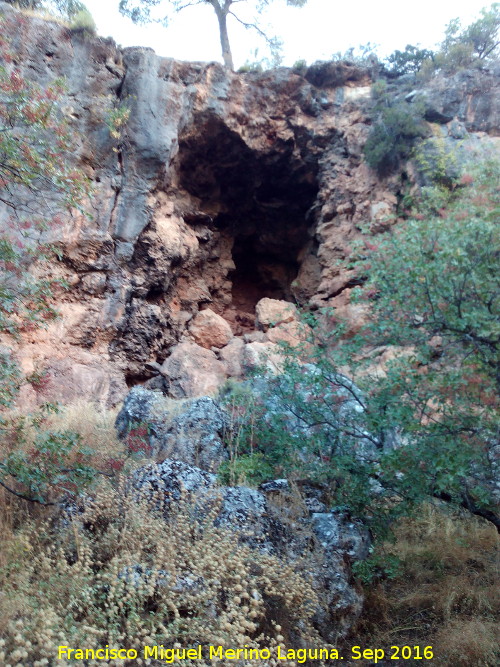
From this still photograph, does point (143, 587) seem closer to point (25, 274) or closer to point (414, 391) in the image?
point (414, 391)

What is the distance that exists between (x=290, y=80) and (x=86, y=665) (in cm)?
1485

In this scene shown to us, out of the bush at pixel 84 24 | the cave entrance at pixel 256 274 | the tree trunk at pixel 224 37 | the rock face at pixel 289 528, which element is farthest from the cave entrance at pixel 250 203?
the rock face at pixel 289 528

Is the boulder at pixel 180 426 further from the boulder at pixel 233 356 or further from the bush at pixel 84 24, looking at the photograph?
the bush at pixel 84 24

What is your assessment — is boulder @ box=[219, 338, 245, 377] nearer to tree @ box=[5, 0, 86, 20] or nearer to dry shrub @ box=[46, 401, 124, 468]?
dry shrub @ box=[46, 401, 124, 468]

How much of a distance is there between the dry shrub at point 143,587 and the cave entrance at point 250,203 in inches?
406

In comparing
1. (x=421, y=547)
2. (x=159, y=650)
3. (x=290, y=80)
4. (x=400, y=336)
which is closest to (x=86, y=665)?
(x=159, y=650)

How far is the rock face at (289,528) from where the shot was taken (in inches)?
168

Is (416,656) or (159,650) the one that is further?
(416,656)

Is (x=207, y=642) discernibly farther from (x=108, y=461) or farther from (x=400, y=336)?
(x=400, y=336)

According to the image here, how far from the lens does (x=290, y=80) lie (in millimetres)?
14688

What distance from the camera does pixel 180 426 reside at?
6.14 m

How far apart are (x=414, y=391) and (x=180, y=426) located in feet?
9.01

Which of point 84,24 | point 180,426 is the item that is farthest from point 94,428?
point 84,24

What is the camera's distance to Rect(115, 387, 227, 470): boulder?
5.82m
